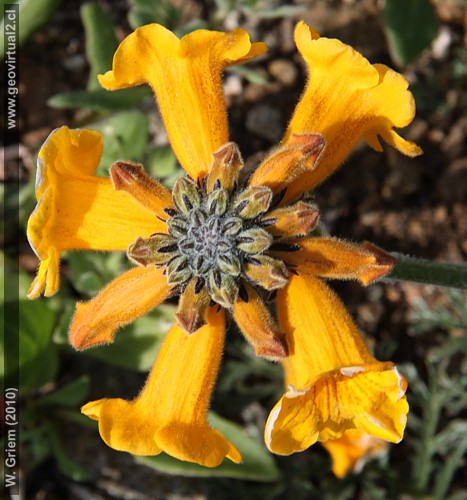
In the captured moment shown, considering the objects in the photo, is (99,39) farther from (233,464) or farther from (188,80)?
(233,464)

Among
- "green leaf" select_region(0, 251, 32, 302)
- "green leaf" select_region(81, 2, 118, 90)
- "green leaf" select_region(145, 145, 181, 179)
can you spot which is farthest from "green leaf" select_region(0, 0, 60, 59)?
"green leaf" select_region(0, 251, 32, 302)

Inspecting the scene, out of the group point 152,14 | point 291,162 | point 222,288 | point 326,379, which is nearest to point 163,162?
point 152,14

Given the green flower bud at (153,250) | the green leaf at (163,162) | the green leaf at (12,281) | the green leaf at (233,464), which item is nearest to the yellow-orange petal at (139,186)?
the green flower bud at (153,250)

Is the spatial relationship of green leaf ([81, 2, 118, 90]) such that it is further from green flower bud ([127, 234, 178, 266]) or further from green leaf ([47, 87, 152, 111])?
green flower bud ([127, 234, 178, 266])

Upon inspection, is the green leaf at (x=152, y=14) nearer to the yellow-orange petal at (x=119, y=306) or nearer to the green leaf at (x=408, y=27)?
the green leaf at (x=408, y=27)

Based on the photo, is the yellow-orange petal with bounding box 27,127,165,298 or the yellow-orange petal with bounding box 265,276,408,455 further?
the yellow-orange petal with bounding box 27,127,165,298
